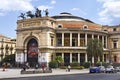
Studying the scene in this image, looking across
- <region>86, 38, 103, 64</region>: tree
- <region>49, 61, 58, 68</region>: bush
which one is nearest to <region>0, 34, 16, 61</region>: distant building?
<region>49, 61, 58, 68</region>: bush

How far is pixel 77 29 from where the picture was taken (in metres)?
91.2

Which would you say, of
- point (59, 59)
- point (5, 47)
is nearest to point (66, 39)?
point (59, 59)

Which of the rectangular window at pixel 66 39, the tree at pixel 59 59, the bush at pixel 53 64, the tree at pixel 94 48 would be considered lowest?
the bush at pixel 53 64

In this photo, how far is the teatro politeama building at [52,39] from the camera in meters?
86.5

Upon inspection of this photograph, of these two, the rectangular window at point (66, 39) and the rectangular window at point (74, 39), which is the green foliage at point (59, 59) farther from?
the rectangular window at point (74, 39)

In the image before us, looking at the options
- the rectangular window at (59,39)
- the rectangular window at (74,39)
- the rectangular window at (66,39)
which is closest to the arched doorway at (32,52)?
the rectangular window at (59,39)

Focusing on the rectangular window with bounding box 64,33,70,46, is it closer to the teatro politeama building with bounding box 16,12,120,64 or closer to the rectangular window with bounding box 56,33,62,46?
the teatro politeama building with bounding box 16,12,120,64

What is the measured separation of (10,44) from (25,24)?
35492 millimetres

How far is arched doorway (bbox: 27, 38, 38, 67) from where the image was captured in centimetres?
8934

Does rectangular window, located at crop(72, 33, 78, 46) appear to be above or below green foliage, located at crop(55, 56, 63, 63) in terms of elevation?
above

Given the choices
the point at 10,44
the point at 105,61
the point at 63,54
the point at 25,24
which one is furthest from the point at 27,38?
the point at 10,44

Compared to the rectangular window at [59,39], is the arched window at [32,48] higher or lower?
lower

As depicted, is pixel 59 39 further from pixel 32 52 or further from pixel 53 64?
pixel 53 64

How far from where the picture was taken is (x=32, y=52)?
90250 millimetres
